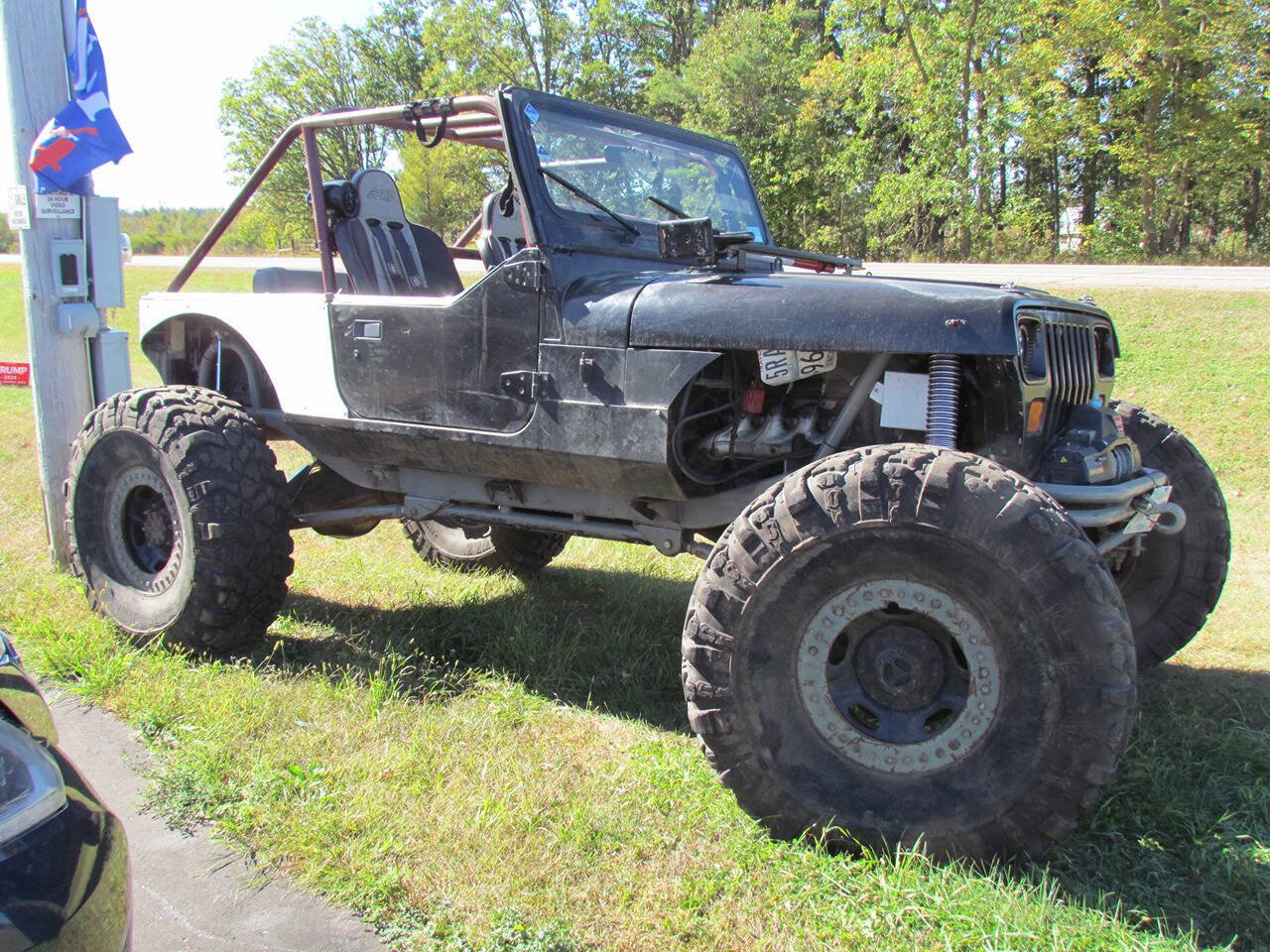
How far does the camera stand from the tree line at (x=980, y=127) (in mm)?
20047

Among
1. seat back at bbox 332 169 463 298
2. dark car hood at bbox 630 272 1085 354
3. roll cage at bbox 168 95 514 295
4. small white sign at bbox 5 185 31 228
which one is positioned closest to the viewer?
dark car hood at bbox 630 272 1085 354

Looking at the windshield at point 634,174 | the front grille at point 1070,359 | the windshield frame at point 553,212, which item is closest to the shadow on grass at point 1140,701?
the front grille at point 1070,359

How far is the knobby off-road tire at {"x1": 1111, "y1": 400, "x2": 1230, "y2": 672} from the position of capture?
374cm

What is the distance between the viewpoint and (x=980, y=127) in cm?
2259

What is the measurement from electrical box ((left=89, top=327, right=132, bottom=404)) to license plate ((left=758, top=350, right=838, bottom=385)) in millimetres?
3877

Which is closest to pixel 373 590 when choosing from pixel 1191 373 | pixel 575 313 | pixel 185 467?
pixel 185 467

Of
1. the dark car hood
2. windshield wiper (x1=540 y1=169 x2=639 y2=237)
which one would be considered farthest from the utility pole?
the dark car hood

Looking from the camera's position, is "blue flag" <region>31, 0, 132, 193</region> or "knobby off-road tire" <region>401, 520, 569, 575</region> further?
"knobby off-road tire" <region>401, 520, 569, 575</region>

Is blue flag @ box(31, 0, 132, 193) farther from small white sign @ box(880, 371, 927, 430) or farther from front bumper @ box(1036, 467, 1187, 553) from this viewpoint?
front bumper @ box(1036, 467, 1187, 553)

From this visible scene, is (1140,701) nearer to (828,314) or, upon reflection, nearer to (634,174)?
(828,314)

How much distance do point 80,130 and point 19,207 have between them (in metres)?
0.55

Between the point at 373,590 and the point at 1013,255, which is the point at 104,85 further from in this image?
the point at 1013,255

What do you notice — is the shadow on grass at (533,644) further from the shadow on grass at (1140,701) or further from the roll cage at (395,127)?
the roll cage at (395,127)

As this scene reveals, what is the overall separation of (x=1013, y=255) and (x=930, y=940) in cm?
2093
